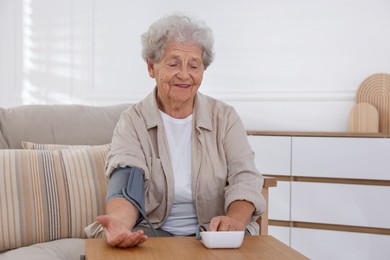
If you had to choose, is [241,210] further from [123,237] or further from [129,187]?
[123,237]

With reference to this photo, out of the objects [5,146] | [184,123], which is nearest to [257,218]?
[184,123]

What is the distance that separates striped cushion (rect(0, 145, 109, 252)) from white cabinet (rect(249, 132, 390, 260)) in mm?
1531

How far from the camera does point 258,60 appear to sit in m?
4.50

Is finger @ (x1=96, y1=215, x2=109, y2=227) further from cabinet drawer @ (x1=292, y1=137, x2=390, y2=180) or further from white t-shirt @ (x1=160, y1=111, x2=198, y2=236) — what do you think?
cabinet drawer @ (x1=292, y1=137, x2=390, y2=180)

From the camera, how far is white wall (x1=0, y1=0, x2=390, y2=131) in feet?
14.1

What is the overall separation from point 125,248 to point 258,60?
2959 millimetres

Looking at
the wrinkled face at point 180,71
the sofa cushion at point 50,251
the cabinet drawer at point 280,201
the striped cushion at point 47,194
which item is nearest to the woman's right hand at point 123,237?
the sofa cushion at point 50,251

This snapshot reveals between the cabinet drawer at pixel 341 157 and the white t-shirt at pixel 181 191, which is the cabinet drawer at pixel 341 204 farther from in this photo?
the white t-shirt at pixel 181 191

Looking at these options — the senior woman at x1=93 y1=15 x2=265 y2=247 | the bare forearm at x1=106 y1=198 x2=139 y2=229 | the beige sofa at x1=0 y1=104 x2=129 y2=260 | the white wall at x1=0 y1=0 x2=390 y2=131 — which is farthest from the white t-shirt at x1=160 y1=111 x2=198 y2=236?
the white wall at x1=0 y1=0 x2=390 y2=131

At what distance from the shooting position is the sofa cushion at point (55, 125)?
277cm

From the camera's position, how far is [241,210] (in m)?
2.18

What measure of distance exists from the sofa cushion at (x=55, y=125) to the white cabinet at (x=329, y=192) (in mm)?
1338

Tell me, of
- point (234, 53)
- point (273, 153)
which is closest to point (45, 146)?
point (273, 153)

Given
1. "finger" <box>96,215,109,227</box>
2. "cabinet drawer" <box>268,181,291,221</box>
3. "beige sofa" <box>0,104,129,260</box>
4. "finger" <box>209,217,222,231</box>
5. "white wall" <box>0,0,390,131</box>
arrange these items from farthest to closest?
"white wall" <box>0,0,390,131</box>, "cabinet drawer" <box>268,181,291,221</box>, "beige sofa" <box>0,104,129,260</box>, "finger" <box>209,217,222,231</box>, "finger" <box>96,215,109,227</box>
